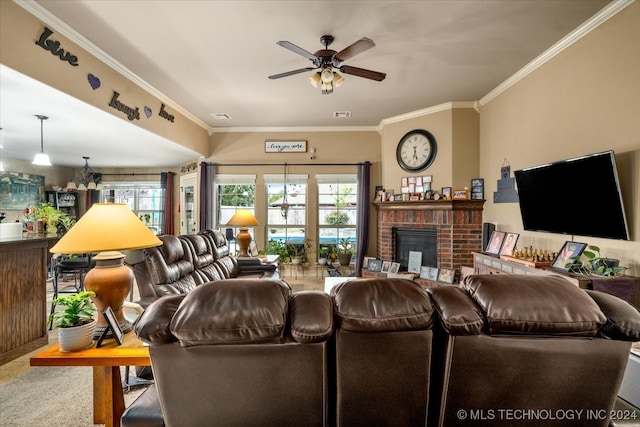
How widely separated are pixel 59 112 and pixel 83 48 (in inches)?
35.2

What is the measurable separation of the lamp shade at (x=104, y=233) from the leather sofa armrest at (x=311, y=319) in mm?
965

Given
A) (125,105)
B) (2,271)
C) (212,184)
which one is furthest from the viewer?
(212,184)

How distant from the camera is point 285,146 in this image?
217 inches

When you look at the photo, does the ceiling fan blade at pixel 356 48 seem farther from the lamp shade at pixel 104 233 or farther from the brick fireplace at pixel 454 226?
the brick fireplace at pixel 454 226

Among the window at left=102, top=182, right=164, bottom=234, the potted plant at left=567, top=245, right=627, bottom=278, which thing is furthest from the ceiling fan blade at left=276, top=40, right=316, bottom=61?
the window at left=102, top=182, right=164, bottom=234

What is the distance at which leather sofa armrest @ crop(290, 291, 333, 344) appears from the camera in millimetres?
913

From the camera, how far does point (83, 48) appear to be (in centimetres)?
268

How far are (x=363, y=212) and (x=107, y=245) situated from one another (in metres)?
4.36

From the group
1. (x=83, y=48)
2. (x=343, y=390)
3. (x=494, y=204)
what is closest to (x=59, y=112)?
(x=83, y=48)

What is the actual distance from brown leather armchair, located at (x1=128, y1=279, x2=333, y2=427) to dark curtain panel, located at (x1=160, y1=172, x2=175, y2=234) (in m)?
6.31

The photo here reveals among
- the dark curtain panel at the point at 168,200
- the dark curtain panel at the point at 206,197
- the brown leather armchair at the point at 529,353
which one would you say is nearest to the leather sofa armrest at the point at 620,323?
the brown leather armchair at the point at 529,353

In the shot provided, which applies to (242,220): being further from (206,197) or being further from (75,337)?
(75,337)

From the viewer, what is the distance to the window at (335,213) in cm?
563

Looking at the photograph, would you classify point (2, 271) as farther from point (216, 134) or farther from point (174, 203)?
point (174, 203)
